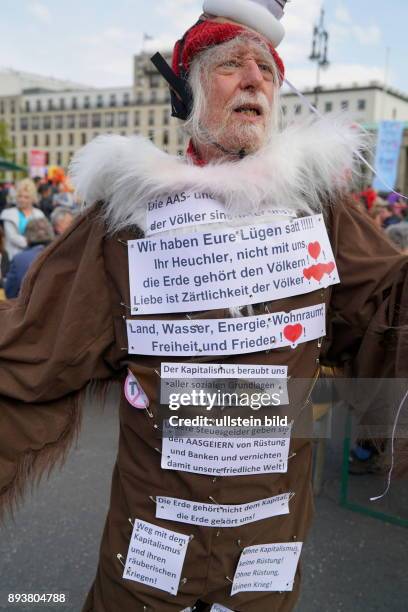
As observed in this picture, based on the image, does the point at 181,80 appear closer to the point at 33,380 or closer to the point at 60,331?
the point at 60,331

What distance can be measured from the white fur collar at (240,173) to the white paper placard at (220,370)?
368mm

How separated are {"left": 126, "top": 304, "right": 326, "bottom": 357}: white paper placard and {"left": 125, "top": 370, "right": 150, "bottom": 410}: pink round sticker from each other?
76mm

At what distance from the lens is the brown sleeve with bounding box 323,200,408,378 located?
62.1 inches

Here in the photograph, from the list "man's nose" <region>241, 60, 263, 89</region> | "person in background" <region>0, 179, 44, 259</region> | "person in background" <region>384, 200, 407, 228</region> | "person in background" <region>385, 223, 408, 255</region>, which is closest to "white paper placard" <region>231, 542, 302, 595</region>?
"man's nose" <region>241, 60, 263, 89</region>

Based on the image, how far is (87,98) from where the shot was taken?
A: 8912cm

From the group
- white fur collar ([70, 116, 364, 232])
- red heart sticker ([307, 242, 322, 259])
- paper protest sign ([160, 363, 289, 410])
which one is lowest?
paper protest sign ([160, 363, 289, 410])

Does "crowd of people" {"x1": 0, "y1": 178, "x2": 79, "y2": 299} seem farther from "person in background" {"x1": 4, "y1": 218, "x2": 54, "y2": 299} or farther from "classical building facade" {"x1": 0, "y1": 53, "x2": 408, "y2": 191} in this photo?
"classical building facade" {"x1": 0, "y1": 53, "x2": 408, "y2": 191}

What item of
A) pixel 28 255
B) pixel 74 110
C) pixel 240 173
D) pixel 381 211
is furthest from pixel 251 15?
pixel 74 110

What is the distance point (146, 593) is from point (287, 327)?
0.75 meters

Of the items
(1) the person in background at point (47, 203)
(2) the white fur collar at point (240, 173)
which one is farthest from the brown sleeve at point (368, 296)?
(1) the person in background at point (47, 203)

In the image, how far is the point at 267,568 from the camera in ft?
5.09

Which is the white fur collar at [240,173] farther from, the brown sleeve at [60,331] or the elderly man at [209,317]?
the brown sleeve at [60,331]

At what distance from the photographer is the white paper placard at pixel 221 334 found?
1449 mm

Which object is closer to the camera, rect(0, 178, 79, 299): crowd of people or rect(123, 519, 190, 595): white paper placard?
rect(123, 519, 190, 595): white paper placard
